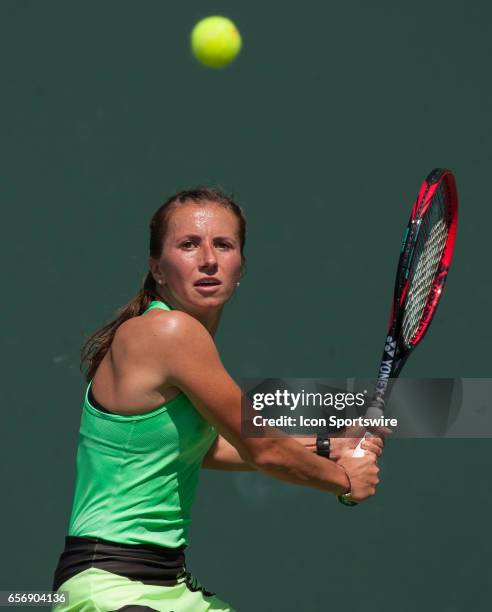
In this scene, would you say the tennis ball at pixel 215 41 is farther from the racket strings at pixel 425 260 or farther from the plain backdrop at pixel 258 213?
the racket strings at pixel 425 260

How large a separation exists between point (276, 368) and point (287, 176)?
2.06 feet

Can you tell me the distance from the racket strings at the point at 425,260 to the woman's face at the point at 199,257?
58 cm

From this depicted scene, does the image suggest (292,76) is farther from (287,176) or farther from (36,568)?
(36,568)

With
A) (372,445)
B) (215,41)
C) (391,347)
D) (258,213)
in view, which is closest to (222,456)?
(372,445)

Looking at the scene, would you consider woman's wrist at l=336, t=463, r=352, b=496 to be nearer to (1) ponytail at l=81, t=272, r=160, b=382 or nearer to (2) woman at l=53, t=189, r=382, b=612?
(2) woman at l=53, t=189, r=382, b=612

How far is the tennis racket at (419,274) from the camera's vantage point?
285 centimetres

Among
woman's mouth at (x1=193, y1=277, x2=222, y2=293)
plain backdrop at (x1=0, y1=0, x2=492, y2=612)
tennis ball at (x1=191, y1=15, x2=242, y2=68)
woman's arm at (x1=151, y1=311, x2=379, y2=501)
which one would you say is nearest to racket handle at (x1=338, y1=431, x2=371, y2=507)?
woman's arm at (x1=151, y1=311, x2=379, y2=501)

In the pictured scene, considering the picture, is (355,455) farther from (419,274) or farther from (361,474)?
(419,274)

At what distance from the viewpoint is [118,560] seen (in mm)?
2311

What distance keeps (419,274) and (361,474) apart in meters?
0.66

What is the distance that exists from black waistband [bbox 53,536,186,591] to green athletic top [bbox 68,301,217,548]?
0.01m

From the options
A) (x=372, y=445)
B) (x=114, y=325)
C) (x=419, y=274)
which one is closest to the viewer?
(x=114, y=325)

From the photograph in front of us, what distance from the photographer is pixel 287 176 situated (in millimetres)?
4062

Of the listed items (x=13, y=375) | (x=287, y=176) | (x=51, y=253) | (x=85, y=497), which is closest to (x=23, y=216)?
(x=51, y=253)
